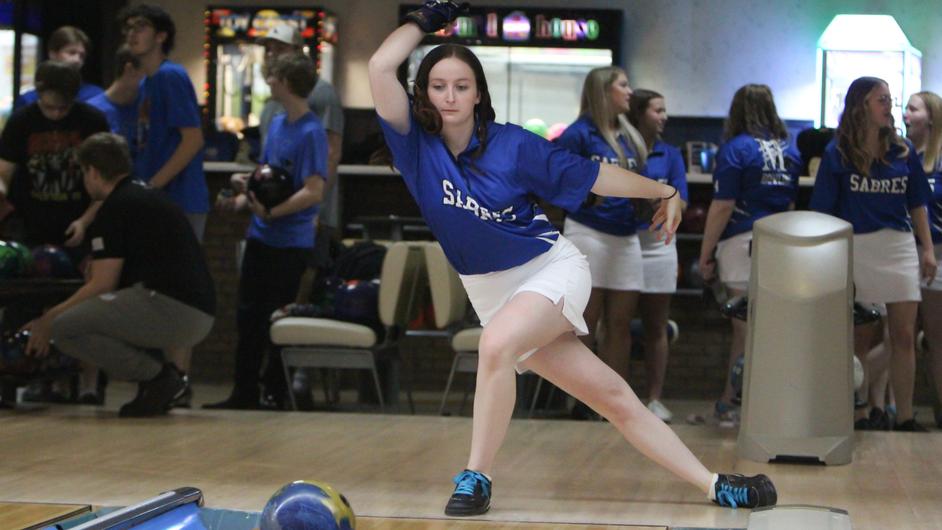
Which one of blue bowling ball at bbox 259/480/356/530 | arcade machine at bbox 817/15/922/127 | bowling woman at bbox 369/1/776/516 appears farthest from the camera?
arcade machine at bbox 817/15/922/127

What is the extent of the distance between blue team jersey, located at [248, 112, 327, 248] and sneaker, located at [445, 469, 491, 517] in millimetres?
2910

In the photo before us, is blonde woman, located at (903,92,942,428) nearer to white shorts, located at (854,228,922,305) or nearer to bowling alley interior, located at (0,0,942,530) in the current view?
bowling alley interior, located at (0,0,942,530)

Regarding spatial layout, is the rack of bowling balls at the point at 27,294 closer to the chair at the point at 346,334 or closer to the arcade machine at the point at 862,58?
the chair at the point at 346,334

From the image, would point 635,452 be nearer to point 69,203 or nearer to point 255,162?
point 69,203

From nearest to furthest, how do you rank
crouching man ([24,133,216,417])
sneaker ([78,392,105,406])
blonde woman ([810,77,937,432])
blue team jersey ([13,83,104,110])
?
blonde woman ([810,77,937,432]) < crouching man ([24,133,216,417]) < sneaker ([78,392,105,406]) < blue team jersey ([13,83,104,110])

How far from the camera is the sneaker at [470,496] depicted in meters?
3.87

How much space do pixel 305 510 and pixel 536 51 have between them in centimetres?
839

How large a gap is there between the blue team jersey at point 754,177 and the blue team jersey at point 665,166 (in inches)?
12.6

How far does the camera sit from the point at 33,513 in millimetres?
3869

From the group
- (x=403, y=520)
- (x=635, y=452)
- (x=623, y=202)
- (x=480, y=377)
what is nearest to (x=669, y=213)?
(x=480, y=377)

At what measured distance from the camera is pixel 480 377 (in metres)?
3.88

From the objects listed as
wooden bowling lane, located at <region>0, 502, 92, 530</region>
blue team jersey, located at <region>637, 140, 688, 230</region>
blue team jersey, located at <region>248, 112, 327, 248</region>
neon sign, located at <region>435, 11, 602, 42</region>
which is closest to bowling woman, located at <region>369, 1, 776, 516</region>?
wooden bowling lane, located at <region>0, 502, 92, 530</region>

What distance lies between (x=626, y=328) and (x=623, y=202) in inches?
23.3

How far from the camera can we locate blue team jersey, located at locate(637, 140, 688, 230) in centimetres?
656
